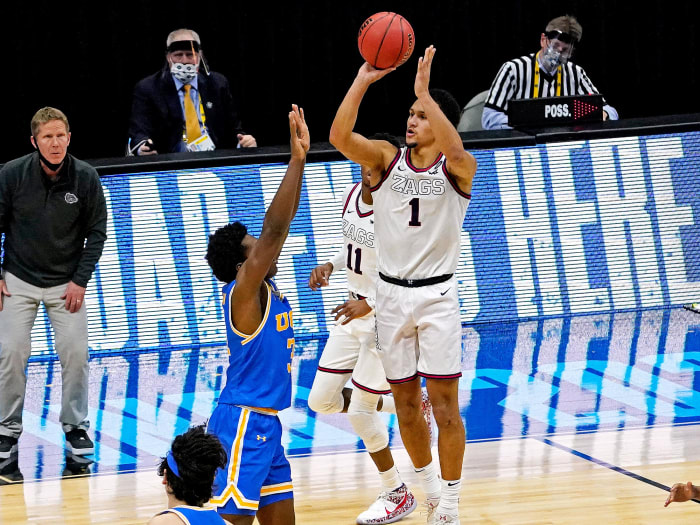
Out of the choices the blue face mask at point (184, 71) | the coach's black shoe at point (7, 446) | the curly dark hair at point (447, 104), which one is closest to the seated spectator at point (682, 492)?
the curly dark hair at point (447, 104)

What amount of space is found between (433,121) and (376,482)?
7.50ft

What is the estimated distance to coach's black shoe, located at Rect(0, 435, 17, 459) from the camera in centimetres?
755

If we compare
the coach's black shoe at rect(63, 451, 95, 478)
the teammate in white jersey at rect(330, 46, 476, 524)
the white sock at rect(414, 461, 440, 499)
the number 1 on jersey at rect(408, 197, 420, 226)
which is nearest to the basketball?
the teammate in white jersey at rect(330, 46, 476, 524)

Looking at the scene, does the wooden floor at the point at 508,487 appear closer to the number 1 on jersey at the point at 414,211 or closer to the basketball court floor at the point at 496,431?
the basketball court floor at the point at 496,431

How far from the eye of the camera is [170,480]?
4.17 metres

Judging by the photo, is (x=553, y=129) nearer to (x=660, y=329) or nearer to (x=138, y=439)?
(x=660, y=329)

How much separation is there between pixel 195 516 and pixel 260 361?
1411 mm

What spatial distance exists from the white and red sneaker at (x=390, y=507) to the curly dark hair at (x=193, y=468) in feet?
7.69

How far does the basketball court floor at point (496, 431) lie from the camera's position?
6.69 m

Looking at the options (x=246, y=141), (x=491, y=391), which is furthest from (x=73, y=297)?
(x=246, y=141)

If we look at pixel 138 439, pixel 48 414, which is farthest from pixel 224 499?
pixel 48 414

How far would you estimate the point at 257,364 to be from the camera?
5.33m

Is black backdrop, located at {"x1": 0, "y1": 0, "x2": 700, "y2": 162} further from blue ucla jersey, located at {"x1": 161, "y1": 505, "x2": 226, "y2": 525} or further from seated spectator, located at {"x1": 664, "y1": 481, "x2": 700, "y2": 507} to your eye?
blue ucla jersey, located at {"x1": 161, "y1": 505, "x2": 226, "y2": 525}

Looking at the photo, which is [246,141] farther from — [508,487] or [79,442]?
[508,487]
